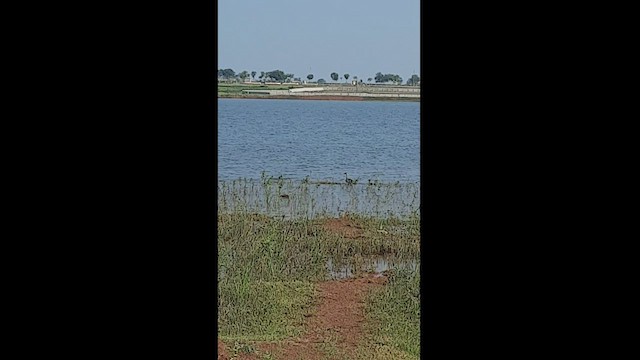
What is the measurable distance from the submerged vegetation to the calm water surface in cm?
151

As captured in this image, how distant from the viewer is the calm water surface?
10.4 m

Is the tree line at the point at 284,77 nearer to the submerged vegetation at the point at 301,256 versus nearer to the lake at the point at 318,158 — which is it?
the lake at the point at 318,158

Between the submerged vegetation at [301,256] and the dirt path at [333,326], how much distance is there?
43 millimetres

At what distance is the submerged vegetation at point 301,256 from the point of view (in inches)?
186

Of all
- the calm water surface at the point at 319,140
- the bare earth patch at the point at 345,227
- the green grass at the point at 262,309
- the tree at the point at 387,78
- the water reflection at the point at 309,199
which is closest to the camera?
the green grass at the point at 262,309

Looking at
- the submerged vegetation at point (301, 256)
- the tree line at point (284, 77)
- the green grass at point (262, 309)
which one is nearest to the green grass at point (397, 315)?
the submerged vegetation at point (301, 256)

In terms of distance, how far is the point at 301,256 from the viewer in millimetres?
5637

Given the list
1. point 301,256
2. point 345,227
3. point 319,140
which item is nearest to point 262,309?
point 301,256

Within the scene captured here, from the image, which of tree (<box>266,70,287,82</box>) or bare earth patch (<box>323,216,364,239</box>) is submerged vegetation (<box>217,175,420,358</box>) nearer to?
bare earth patch (<box>323,216,364,239</box>)

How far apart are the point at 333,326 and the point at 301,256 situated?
942 mm
